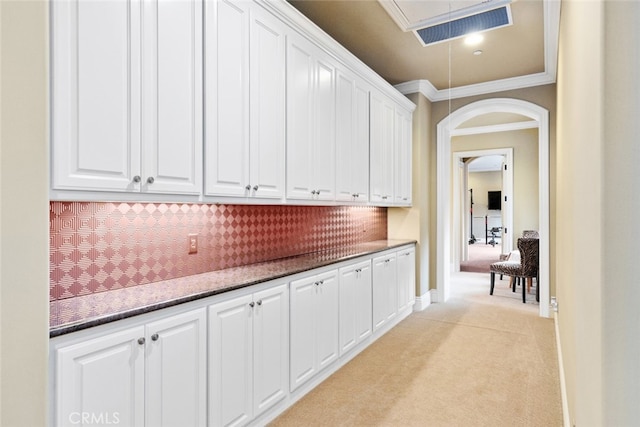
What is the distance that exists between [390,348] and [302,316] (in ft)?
4.49

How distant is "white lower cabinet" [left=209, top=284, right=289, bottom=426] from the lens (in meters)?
1.86

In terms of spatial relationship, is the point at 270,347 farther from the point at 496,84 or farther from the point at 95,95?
the point at 496,84

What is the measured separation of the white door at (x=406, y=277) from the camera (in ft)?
13.8

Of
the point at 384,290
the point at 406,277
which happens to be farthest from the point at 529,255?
the point at 384,290

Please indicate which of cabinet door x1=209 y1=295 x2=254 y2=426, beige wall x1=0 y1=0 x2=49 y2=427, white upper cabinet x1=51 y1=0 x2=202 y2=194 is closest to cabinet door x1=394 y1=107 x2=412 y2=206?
cabinet door x1=209 y1=295 x2=254 y2=426

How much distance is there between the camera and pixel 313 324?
2.61 m

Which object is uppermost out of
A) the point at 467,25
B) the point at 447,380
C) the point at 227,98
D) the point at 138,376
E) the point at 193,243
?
the point at 467,25

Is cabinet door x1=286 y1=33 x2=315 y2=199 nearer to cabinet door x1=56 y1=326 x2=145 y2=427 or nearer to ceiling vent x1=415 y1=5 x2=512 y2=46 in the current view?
ceiling vent x1=415 y1=5 x2=512 y2=46

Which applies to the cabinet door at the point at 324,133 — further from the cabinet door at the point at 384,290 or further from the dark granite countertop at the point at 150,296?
the cabinet door at the point at 384,290

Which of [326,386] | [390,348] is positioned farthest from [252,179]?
[390,348]

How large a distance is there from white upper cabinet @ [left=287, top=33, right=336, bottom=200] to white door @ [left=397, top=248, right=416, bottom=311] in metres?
1.60

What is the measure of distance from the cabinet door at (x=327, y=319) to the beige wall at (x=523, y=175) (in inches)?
213

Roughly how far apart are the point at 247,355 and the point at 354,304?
134 centimetres

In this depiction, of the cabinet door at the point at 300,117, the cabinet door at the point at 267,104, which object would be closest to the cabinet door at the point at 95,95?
the cabinet door at the point at 267,104
